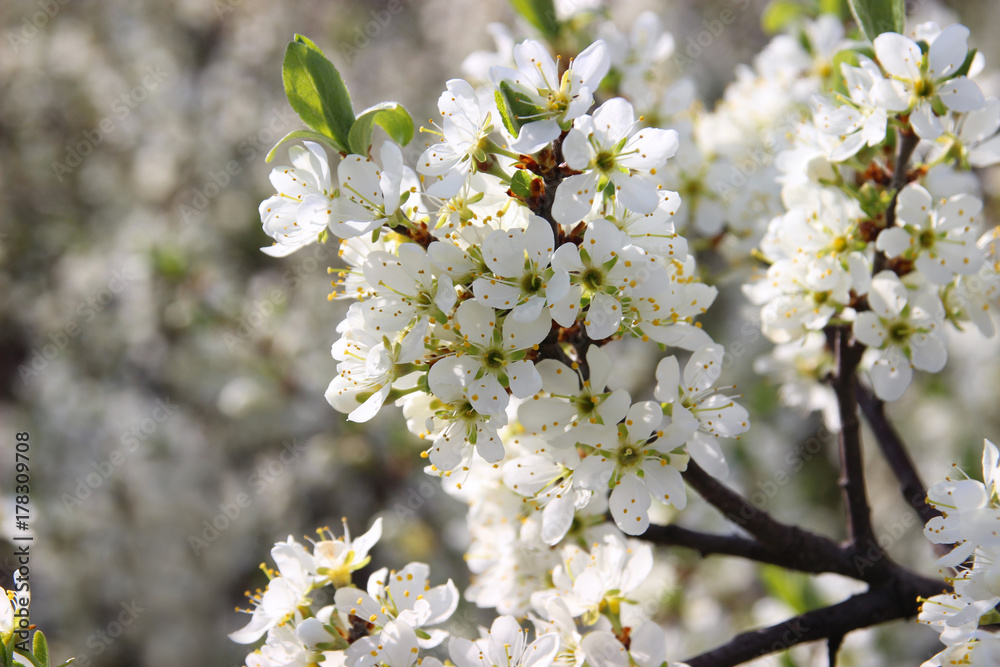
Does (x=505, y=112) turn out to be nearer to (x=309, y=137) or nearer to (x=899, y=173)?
(x=309, y=137)

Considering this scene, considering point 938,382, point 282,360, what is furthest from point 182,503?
point 938,382

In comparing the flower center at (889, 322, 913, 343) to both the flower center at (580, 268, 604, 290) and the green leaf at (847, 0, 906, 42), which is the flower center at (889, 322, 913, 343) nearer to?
the green leaf at (847, 0, 906, 42)

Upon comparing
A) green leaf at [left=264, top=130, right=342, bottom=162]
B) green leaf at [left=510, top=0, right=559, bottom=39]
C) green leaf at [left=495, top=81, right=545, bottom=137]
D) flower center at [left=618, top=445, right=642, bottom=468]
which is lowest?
flower center at [left=618, top=445, right=642, bottom=468]

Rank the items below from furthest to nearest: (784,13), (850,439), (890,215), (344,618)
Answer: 1. (784,13)
2. (850,439)
3. (890,215)
4. (344,618)

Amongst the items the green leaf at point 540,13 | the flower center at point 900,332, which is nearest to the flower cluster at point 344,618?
the flower center at point 900,332

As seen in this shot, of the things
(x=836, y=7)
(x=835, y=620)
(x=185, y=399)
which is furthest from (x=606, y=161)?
(x=185, y=399)

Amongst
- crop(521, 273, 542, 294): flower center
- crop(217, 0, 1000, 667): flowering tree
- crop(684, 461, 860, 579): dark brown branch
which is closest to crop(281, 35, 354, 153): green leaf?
crop(217, 0, 1000, 667): flowering tree
